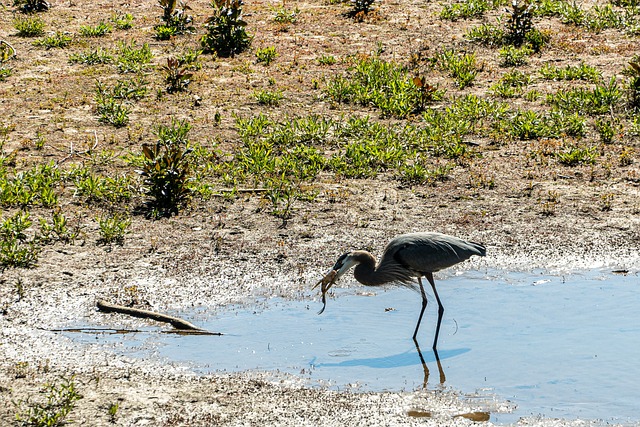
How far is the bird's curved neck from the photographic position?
25.5ft

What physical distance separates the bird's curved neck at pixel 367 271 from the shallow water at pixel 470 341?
0.26 meters

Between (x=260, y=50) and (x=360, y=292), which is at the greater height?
(x=260, y=50)

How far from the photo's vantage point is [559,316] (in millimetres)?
7609

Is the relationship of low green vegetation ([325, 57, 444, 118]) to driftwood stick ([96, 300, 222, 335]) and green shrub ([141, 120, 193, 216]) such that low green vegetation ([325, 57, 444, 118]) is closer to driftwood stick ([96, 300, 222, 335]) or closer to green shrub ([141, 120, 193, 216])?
green shrub ([141, 120, 193, 216])

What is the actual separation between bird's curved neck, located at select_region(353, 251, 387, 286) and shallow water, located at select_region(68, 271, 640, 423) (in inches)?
10.4

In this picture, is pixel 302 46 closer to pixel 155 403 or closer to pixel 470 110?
pixel 470 110

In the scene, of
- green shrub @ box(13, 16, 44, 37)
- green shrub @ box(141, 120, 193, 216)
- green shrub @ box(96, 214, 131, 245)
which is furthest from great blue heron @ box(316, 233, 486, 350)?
green shrub @ box(13, 16, 44, 37)

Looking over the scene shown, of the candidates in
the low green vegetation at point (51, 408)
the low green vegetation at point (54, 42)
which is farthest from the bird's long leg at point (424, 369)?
the low green vegetation at point (54, 42)

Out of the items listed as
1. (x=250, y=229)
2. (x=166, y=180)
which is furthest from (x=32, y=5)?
(x=250, y=229)

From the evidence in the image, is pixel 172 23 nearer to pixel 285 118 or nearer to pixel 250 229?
pixel 285 118

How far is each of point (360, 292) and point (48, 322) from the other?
275 cm

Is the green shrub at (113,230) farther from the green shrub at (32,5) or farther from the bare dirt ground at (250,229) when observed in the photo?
the green shrub at (32,5)

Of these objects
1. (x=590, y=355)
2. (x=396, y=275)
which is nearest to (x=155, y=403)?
(x=396, y=275)

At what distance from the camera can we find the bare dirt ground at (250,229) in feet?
20.1
